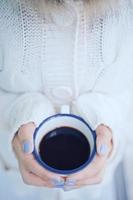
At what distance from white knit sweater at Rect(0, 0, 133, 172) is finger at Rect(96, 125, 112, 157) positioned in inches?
1.0

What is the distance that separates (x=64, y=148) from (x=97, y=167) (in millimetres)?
107

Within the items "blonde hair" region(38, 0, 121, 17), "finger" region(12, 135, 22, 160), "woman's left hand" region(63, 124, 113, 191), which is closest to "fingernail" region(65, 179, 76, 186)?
"woman's left hand" region(63, 124, 113, 191)

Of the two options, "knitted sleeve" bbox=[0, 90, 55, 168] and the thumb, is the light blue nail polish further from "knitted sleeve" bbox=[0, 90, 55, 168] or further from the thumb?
"knitted sleeve" bbox=[0, 90, 55, 168]

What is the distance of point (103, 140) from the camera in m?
0.57

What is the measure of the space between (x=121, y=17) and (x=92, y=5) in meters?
0.08

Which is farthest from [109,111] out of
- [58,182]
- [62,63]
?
[58,182]

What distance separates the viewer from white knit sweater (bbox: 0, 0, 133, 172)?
66cm

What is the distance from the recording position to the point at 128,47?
694 mm

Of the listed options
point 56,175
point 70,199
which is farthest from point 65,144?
point 70,199

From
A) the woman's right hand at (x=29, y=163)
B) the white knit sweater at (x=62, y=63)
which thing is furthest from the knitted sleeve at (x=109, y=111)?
the woman's right hand at (x=29, y=163)

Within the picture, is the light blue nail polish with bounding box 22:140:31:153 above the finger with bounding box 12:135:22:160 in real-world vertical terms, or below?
above

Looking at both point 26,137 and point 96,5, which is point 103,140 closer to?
point 26,137

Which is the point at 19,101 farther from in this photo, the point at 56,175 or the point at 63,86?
the point at 56,175

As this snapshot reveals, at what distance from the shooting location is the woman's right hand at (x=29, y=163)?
519 mm
